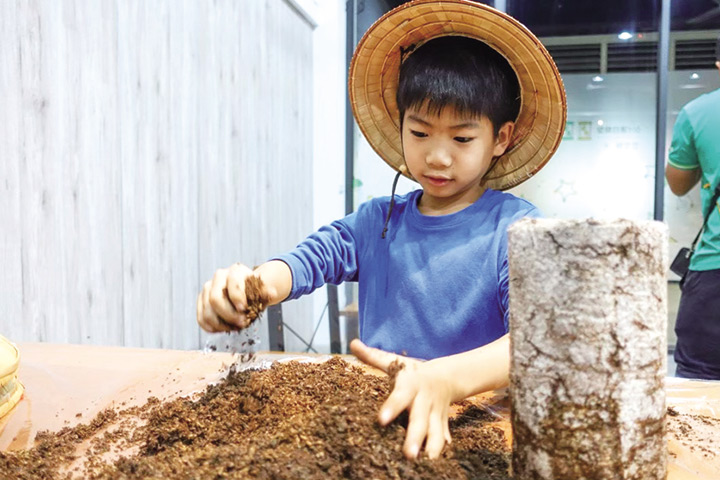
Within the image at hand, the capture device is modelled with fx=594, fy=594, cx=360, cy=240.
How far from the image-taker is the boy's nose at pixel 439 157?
1245 millimetres

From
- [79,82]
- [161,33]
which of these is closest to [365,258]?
[79,82]

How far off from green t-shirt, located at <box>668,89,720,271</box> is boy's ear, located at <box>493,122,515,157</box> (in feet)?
3.00

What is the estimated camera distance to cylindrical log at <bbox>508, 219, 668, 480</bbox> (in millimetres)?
614

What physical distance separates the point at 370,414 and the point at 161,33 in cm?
203

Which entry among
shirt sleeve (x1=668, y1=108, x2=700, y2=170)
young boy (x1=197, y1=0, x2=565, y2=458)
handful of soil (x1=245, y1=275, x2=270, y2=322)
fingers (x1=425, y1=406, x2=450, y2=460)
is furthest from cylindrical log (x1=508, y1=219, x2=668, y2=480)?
shirt sleeve (x1=668, y1=108, x2=700, y2=170)

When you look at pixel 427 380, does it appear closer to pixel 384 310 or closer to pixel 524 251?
pixel 524 251

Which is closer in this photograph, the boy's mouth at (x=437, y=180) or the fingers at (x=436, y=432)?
the fingers at (x=436, y=432)

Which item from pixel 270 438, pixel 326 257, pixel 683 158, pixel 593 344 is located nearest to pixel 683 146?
pixel 683 158

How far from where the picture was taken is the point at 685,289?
6.50 ft

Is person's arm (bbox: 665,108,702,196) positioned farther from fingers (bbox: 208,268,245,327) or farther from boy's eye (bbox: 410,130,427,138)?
fingers (bbox: 208,268,245,327)

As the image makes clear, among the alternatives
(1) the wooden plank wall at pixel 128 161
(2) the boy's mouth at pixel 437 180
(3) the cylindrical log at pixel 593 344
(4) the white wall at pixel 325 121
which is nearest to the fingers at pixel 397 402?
(3) the cylindrical log at pixel 593 344

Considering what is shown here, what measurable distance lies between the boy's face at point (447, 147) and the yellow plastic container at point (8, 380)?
0.84m

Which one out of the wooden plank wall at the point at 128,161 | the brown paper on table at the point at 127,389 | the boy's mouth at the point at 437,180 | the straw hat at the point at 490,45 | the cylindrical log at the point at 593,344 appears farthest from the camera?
the wooden plank wall at the point at 128,161

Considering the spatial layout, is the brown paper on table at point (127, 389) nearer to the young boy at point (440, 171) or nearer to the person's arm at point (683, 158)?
the young boy at point (440, 171)
